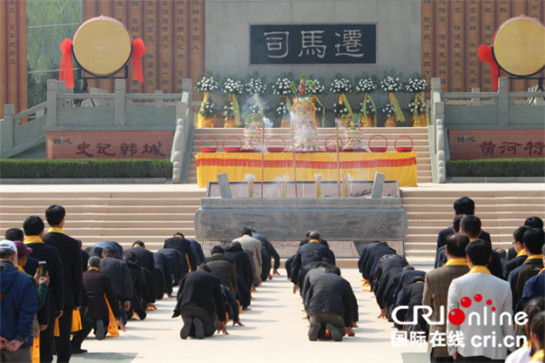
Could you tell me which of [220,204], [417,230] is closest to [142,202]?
[220,204]

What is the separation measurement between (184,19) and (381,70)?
25.7ft

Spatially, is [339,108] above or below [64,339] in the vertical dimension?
above

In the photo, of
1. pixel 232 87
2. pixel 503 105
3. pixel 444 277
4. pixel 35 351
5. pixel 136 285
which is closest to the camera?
pixel 444 277

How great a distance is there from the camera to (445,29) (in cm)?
3706

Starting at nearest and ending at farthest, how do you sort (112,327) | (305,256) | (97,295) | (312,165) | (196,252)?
(97,295)
(112,327)
(305,256)
(196,252)
(312,165)

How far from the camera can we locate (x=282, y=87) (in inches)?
1379

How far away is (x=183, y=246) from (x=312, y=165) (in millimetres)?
9444

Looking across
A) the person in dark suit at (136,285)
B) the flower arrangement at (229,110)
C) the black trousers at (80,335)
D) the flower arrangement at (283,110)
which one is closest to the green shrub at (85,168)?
the flower arrangement at (229,110)

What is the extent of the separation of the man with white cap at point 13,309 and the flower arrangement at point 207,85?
2852 cm

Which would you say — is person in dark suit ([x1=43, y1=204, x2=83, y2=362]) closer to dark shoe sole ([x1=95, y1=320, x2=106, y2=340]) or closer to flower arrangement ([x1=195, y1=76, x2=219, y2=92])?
dark shoe sole ([x1=95, y1=320, x2=106, y2=340])

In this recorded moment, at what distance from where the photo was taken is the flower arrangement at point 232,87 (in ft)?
115

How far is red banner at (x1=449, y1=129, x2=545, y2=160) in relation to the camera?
31141 mm

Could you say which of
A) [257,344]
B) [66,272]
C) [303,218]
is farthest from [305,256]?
[66,272]

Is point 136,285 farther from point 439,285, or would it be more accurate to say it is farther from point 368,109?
point 368,109
